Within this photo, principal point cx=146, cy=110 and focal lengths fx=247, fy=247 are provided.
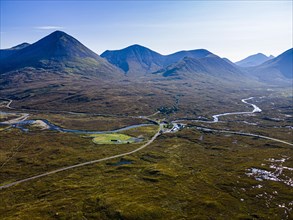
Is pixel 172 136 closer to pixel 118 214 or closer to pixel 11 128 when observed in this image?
pixel 118 214

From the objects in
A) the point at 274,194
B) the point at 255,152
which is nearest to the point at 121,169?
the point at 274,194

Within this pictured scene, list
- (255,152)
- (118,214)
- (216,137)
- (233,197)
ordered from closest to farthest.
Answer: (118,214) → (233,197) → (255,152) → (216,137)

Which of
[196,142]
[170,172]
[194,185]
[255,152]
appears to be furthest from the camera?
[196,142]

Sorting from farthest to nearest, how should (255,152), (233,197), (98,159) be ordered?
1. (255,152)
2. (98,159)
3. (233,197)

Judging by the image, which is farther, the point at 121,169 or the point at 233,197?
the point at 121,169

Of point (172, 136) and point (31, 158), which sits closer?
point (31, 158)

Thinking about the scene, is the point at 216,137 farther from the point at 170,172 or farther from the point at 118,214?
the point at 118,214

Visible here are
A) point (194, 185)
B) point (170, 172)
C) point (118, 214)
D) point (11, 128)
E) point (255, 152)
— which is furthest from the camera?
point (11, 128)

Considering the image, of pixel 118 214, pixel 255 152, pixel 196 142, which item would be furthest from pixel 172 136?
pixel 118 214

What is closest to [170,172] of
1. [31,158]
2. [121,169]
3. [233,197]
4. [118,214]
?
[121,169]
